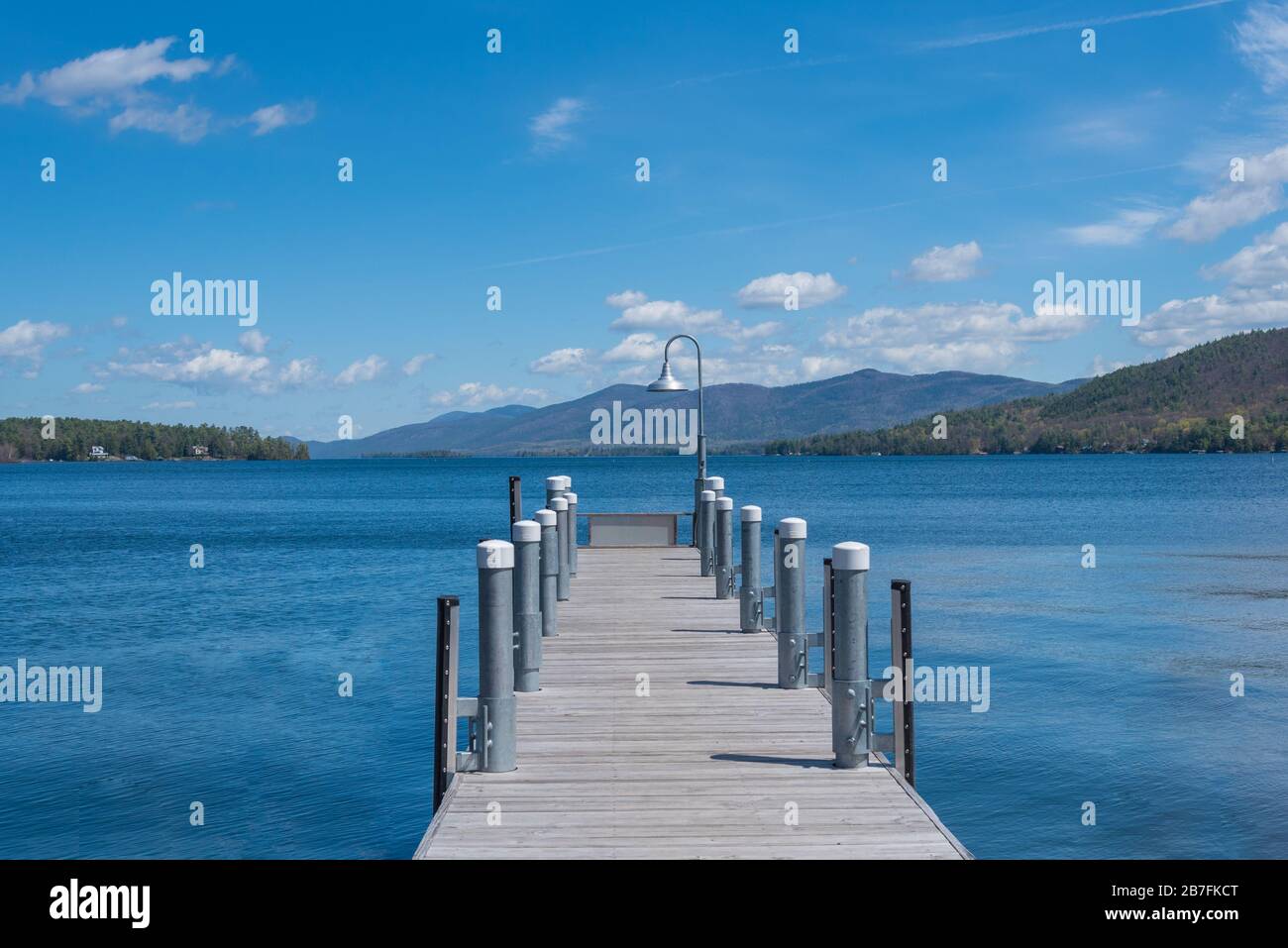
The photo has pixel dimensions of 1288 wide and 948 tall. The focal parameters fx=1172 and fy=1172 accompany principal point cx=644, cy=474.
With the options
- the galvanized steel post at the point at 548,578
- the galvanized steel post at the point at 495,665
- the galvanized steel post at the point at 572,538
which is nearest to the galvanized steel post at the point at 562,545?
the galvanized steel post at the point at 572,538

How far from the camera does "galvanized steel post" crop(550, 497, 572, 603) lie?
57.0 feet

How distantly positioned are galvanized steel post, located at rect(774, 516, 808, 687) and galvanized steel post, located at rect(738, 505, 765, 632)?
264 centimetres

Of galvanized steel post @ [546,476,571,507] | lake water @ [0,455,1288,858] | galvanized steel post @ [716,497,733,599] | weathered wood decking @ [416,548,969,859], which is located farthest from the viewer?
galvanized steel post @ [546,476,571,507]

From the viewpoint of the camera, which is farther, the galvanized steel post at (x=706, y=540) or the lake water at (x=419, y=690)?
the galvanized steel post at (x=706, y=540)

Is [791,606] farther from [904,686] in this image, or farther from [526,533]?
[526,533]

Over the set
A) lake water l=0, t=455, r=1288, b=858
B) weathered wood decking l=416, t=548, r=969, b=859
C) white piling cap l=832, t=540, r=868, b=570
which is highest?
white piling cap l=832, t=540, r=868, b=570

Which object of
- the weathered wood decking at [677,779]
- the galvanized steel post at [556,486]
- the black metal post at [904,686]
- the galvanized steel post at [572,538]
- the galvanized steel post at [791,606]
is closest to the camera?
the weathered wood decking at [677,779]

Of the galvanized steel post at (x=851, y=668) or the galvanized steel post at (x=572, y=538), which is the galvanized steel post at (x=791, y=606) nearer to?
the galvanized steel post at (x=851, y=668)

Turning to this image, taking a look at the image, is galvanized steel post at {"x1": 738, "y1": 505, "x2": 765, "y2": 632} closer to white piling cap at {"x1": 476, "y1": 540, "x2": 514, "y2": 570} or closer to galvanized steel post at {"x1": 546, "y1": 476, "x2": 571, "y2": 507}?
white piling cap at {"x1": 476, "y1": 540, "x2": 514, "y2": 570}

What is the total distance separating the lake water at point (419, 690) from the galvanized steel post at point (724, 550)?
4082mm

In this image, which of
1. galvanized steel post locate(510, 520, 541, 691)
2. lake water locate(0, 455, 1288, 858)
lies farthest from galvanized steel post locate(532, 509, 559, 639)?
lake water locate(0, 455, 1288, 858)

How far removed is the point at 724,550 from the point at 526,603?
6.48 m

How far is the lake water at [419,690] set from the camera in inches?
620
